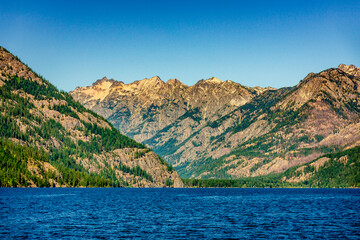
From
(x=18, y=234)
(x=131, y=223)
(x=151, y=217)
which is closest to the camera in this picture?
(x=18, y=234)

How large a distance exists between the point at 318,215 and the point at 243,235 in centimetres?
4994

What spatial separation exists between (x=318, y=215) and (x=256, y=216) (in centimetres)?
1933

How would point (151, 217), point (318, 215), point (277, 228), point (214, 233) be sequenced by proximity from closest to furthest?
1. point (214, 233)
2. point (277, 228)
3. point (151, 217)
4. point (318, 215)

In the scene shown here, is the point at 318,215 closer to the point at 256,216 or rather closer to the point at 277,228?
the point at 256,216

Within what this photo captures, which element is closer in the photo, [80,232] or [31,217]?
[80,232]

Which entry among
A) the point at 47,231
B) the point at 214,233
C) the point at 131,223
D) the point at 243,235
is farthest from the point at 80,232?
the point at 243,235

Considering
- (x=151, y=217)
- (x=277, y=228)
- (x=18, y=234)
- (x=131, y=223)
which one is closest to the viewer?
(x=18, y=234)

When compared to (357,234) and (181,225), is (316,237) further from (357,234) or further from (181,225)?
(181,225)

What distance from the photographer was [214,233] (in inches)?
3644

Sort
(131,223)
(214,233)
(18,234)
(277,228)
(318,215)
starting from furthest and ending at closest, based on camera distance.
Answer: (318,215) → (131,223) → (277,228) → (214,233) → (18,234)

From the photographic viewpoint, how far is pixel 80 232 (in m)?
91.0

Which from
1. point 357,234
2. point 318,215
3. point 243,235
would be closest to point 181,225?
point 243,235

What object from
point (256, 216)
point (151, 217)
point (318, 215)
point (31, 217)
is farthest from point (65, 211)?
point (318, 215)

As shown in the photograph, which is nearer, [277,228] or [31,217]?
[277,228]
